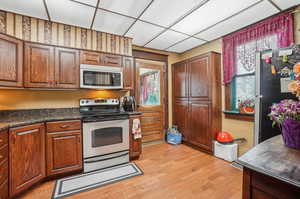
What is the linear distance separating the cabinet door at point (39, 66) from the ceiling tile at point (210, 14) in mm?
2193

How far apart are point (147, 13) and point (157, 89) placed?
1960 mm

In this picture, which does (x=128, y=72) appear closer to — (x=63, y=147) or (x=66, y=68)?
(x=66, y=68)

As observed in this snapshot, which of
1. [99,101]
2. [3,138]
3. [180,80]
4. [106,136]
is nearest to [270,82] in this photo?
[180,80]

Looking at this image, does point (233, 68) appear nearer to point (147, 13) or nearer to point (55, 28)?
point (147, 13)

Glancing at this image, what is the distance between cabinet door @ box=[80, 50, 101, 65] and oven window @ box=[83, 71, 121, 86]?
7.5 inches

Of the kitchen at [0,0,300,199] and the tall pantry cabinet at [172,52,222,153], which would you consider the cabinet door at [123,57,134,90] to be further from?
the tall pantry cabinet at [172,52,222,153]

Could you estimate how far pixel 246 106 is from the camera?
2.59 m

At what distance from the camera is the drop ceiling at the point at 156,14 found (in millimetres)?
1868

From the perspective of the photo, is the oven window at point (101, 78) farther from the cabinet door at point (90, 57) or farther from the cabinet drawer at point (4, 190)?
the cabinet drawer at point (4, 190)

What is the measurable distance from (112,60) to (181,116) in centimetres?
215

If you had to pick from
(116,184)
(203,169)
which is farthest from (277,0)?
(116,184)

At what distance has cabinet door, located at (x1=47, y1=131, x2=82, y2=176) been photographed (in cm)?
196

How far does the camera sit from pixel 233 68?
2750 millimetres

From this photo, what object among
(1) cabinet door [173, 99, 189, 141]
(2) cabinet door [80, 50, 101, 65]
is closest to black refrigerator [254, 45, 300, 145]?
(1) cabinet door [173, 99, 189, 141]
